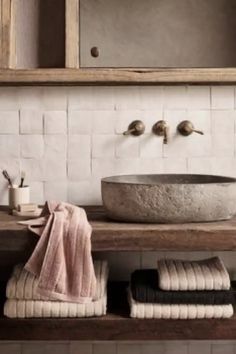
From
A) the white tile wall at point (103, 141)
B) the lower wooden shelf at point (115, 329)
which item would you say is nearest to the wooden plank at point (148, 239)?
the lower wooden shelf at point (115, 329)

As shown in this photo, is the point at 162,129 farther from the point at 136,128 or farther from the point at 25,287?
the point at 25,287

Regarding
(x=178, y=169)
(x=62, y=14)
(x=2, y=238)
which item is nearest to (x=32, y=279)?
(x=2, y=238)

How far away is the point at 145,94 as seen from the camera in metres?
2.12

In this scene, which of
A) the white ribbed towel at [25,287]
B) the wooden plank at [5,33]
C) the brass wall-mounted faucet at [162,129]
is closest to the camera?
the white ribbed towel at [25,287]

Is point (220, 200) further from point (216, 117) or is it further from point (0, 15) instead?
point (0, 15)

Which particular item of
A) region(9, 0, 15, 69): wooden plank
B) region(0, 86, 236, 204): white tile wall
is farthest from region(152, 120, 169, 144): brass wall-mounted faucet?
region(9, 0, 15, 69): wooden plank

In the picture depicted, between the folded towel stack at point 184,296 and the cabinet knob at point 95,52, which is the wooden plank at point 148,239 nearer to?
the folded towel stack at point 184,296

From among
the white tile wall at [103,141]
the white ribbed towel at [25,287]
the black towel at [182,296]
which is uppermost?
the white tile wall at [103,141]

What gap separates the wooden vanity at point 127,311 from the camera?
1.61m

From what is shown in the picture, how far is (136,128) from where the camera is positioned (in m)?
2.09

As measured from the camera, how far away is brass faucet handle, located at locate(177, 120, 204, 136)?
209 centimetres

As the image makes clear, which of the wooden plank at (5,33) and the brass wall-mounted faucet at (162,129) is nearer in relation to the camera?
the wooden plank at (5,33)

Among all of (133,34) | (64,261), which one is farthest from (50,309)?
(133,34)

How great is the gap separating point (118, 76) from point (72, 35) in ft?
0.78
